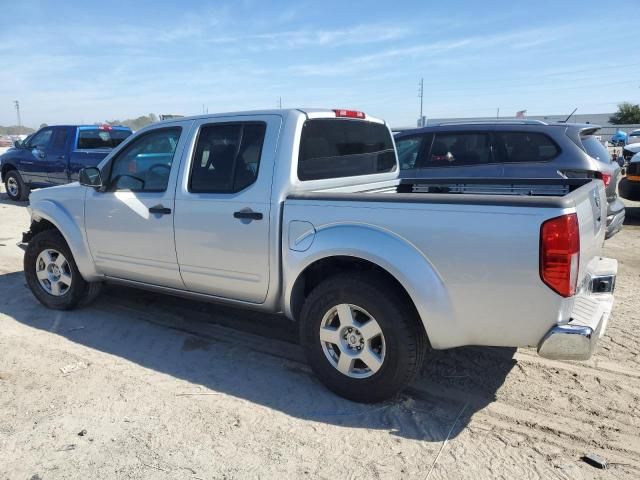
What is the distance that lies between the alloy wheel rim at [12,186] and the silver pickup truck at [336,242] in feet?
31.4

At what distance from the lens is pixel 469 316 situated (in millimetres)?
2973

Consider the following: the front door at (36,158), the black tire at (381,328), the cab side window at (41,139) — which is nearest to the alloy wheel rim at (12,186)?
the front door at (36,158)

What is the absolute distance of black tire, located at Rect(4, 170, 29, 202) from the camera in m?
13.1

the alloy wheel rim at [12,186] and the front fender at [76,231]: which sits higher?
the front fender at [76,231]

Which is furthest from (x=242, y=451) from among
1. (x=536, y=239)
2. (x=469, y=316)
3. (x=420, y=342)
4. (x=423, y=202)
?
(x=536, y=239)

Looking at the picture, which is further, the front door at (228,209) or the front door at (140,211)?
the front door at (140,211)

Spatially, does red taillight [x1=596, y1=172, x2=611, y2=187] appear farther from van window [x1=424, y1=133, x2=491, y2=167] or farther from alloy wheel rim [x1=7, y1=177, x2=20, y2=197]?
alloy wheel rim [x1=7, y1=177, x2=20, y2=197]

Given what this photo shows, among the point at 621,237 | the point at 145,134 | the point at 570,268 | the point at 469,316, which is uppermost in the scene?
the point at 145,134

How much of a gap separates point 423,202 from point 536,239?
645mm

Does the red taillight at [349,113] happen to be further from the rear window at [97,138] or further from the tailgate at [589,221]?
the rear window at [97,138]

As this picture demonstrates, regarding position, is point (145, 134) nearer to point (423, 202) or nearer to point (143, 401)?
point (143, 401)

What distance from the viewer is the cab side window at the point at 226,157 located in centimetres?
385

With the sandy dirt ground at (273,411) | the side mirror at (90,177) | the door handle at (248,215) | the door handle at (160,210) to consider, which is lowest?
the sandy dirt ground at (273,411)

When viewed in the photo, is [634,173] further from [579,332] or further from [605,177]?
[579,332]
